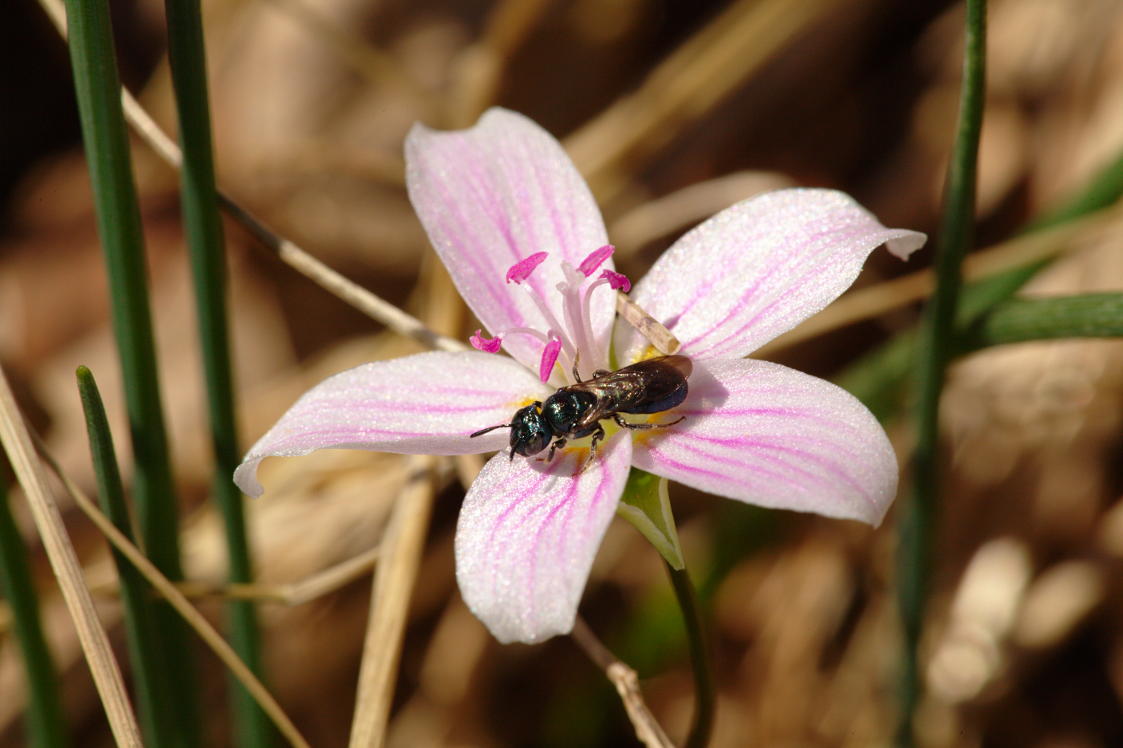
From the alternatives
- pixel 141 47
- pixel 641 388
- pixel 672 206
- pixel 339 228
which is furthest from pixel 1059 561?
pixel 141 47

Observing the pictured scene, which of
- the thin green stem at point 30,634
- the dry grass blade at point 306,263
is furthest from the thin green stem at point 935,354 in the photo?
the thin green stem at point 30,634

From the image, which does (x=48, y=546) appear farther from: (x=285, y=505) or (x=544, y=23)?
(x=544, y=23)

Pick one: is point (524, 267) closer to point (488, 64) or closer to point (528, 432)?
point (528, 432)

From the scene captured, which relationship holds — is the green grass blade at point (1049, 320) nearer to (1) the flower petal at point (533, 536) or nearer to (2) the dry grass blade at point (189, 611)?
(1) the flower petal at point (533, 536)

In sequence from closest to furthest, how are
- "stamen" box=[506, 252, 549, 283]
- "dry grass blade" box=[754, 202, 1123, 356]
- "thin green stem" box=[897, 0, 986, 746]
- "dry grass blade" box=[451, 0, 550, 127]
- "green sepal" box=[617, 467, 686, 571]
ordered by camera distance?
"green sepal" box=[617, 467, 686, 571] < "thin green stem" box=[897, 0, 986, 746] < "stamen" box=[506, 252, 549, 283] < "dry grass blade" box=[754, 202, 1123, 356] < "dry grass blade" box=[451, 0, 550, 127]

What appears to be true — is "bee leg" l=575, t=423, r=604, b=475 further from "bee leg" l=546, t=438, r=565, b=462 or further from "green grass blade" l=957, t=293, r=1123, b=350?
"green grass blade" l=957, t=293, r=1123, b=350

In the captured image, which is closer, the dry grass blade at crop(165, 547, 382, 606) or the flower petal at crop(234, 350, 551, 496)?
the flower petal at crop(234, 350, 551, 496)

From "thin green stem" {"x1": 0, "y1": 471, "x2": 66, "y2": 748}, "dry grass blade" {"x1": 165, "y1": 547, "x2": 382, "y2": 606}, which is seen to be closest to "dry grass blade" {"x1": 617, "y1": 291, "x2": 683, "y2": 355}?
"dry grass blade" {"x1": 165, "y1": 547, "x2": 382, "y2": 606}
